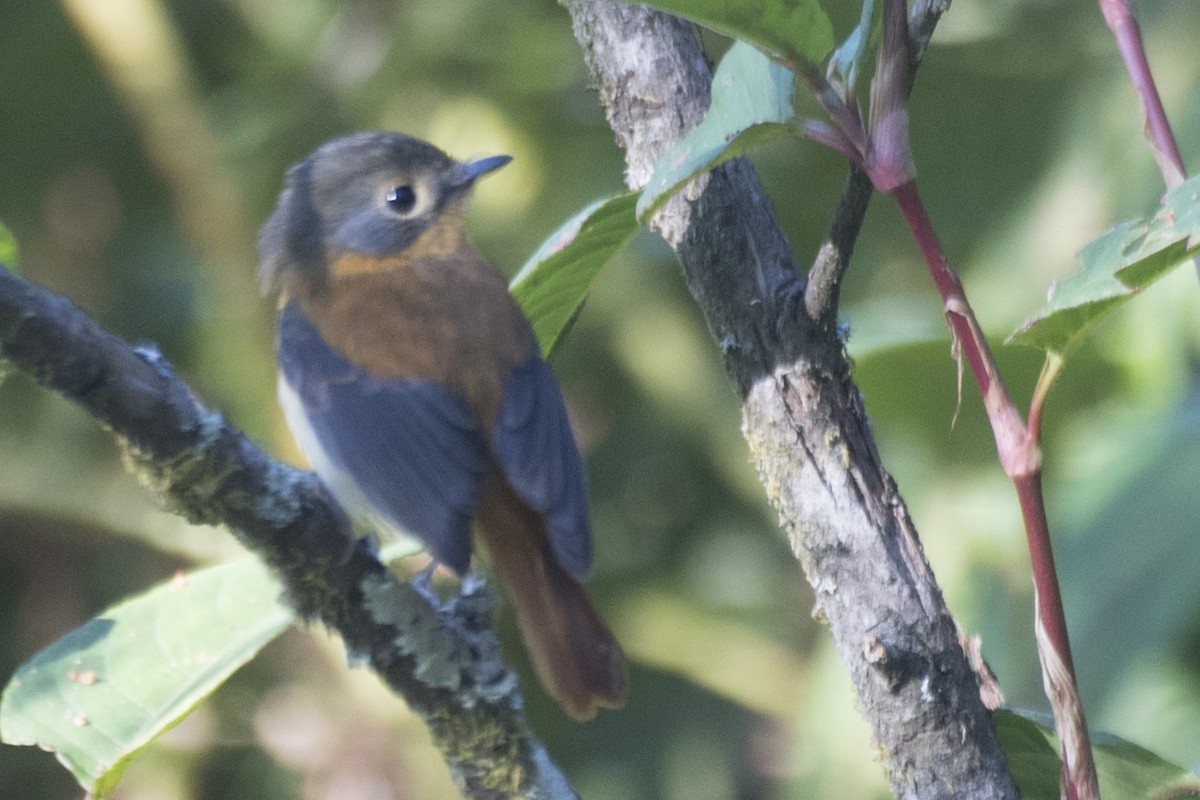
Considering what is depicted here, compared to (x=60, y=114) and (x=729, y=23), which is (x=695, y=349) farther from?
(x=729, y=23)

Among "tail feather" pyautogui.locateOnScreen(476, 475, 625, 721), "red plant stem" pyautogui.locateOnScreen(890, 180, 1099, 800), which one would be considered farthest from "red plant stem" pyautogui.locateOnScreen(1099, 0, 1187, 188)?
"tail feather" pyautogui.locateOnScreen(476, 475, 625, 721)

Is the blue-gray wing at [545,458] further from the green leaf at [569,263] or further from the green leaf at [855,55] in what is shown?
the green leaf at [855,55]

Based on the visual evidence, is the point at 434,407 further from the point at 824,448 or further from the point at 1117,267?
the point at 1117,267

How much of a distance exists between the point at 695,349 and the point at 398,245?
91 centimetres

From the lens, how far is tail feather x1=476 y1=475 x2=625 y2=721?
189 cm

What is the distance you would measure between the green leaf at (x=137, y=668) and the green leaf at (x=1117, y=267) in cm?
87

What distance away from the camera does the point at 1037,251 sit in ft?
10.4

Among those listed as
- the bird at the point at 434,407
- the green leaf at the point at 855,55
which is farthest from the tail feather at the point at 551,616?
the green leaf at the point at 855,55

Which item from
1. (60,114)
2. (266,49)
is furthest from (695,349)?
(60,114)

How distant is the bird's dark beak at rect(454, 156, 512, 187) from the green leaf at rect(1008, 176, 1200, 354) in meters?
1.62

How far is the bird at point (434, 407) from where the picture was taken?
194cm

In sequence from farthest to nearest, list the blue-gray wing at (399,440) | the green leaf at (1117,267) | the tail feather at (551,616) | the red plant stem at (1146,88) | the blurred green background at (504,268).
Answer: the blurred green background at (504,268), the blue-gray wing at (399,440), the tail feather at (551,616), the red plant stem at (1146,88), the green leaf at (1117,267)

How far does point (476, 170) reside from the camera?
273 cm

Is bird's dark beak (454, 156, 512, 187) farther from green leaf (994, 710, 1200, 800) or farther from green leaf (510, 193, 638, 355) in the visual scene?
green leaf (994, 710, 1200, 800)
